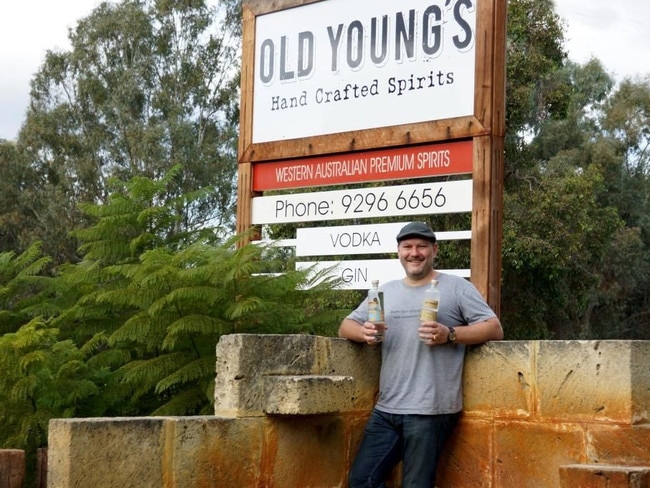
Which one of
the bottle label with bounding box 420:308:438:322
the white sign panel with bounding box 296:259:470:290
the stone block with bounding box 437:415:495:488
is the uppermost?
the white sign panel with bounding box 296:259:470:290

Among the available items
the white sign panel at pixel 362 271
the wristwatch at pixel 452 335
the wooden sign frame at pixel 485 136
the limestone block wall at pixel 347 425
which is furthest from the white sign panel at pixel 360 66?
the limestone block wall at pixel 347 425

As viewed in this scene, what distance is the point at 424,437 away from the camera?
19.4ft

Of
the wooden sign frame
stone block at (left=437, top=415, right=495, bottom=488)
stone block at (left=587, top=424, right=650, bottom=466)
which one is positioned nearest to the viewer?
stone block at (left=587, top=424, right=650, bottom=466)

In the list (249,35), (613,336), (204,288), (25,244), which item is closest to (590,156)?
(613,336)

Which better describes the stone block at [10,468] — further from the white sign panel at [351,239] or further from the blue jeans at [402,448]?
the white sign panel at [351,239]

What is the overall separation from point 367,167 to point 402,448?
3.05 meters

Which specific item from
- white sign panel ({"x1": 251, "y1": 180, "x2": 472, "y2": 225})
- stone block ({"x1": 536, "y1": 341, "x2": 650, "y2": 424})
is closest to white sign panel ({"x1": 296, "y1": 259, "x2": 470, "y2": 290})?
white sign panel ({"x1": 251, "y1": 180, "x2": 472, "y2": 225})

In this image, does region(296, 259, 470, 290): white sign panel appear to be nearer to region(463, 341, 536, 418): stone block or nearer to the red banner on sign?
the red banner on sign

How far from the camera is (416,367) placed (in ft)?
19.6

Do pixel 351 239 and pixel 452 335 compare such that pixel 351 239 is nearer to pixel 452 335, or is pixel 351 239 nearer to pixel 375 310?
pixel 375 310

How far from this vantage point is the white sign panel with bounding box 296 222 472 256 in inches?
323

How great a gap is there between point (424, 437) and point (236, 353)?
1.12 m

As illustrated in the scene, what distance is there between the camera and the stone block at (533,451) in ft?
18.8

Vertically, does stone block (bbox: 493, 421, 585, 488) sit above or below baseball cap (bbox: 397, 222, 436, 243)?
below
